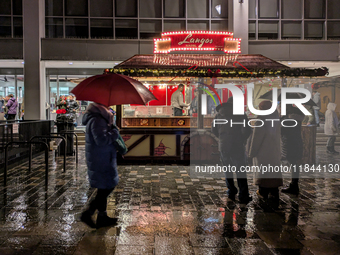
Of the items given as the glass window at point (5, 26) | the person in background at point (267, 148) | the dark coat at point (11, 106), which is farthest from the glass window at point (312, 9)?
the dark coat at point (11, 106)

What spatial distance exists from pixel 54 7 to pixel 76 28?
169 cm

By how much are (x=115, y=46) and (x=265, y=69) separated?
29.9ft

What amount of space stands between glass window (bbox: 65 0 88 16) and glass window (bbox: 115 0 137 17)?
1739mm

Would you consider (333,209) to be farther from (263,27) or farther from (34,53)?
(34,53)

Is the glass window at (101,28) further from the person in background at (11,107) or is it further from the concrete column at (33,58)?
the person in background at (11,107)

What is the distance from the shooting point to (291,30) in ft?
56.9

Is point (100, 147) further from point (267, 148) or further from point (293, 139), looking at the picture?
point (293, 139)

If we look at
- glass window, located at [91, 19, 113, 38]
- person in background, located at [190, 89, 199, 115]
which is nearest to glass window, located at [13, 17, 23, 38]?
glass window, located at [91, 19, 113, 38]

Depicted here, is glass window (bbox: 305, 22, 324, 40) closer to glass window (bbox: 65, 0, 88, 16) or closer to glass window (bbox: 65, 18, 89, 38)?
glass window (bbox: 65, 18, 89, 38)

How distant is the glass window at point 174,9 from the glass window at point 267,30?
172 inches

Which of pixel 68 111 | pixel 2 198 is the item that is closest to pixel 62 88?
pixel 68 111

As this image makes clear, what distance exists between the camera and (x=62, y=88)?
19969 mm

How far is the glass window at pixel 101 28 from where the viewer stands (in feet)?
56.2

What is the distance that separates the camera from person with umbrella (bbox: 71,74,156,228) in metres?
4.26
